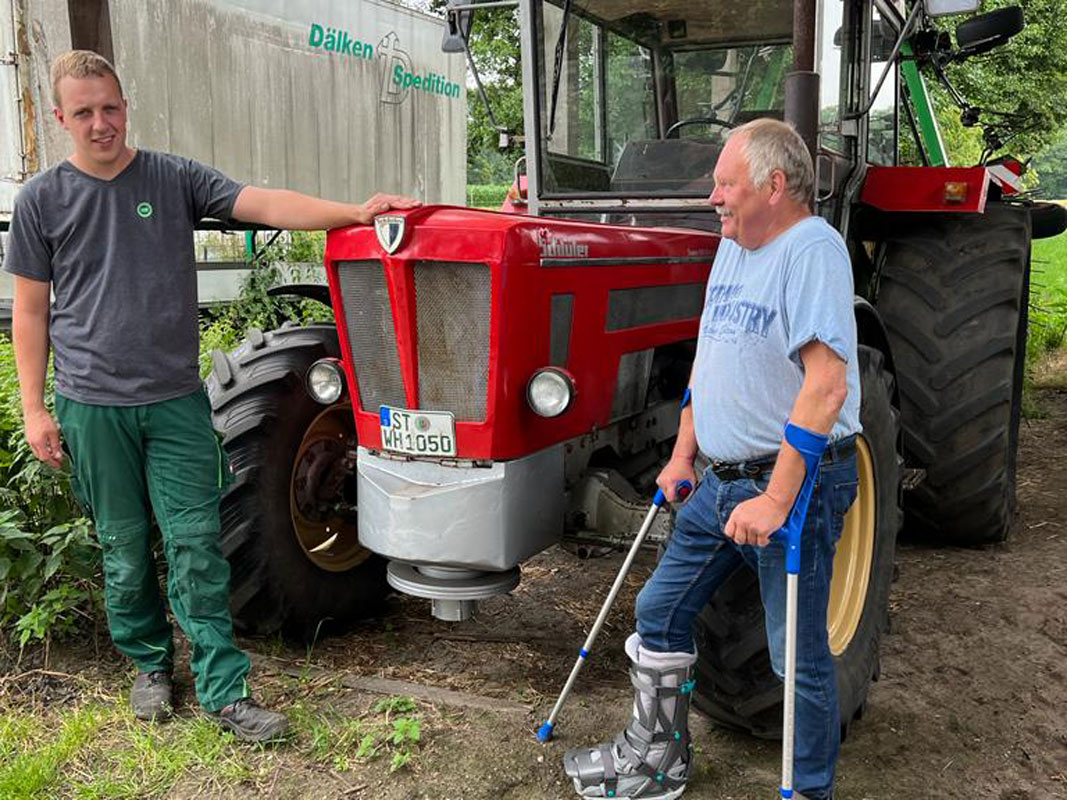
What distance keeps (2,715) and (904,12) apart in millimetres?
4278

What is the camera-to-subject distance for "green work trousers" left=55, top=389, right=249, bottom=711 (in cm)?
302

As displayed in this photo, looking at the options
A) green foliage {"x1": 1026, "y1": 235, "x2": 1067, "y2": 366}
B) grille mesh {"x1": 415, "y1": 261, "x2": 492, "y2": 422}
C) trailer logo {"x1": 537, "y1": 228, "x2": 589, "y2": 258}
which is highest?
trailer logo {"x1": 537, "y1": 228, "x2": 589, "y2": 258}

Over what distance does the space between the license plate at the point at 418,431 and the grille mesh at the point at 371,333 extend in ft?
0.15

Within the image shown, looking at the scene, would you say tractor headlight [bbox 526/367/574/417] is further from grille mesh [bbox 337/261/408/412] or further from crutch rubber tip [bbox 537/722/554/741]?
crutch rubber tip [bbox 537/722/554/741]

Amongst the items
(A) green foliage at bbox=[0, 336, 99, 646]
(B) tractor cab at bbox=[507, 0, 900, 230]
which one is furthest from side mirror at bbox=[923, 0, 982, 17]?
(A) green foliage at bbox=[0, 336, 99, 646]

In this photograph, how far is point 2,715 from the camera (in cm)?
325

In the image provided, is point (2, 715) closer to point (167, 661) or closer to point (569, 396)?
point (167, 661)

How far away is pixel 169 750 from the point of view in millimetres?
2984

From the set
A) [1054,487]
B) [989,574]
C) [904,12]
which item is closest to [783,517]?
[989,574]

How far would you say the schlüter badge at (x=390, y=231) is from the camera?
2.83 meters

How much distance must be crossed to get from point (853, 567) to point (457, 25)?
7.72ft

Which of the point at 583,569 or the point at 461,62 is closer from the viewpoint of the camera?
the point at 583,569

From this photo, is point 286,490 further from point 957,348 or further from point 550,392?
point 957,348

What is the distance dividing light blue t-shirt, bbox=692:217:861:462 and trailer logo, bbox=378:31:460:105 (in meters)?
8.70
